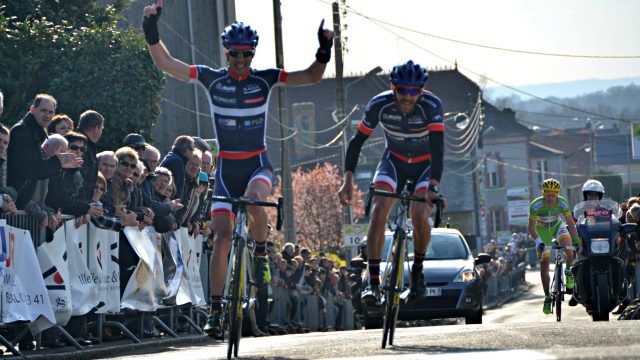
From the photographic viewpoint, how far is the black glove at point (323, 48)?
38.2ft

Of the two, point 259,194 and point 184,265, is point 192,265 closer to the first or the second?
point 184,265

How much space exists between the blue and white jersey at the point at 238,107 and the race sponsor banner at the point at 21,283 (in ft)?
8.35

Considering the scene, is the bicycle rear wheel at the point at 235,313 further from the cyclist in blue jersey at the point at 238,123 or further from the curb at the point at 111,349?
the curb at the point at 111,349

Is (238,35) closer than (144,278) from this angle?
Yes

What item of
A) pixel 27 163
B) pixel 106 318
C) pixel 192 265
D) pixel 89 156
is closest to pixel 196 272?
pixel 192 265

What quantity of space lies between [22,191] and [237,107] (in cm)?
316

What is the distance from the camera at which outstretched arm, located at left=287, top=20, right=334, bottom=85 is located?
11.6 m

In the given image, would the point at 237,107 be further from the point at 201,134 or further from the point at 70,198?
the point at 201,134

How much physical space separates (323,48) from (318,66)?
0.16m

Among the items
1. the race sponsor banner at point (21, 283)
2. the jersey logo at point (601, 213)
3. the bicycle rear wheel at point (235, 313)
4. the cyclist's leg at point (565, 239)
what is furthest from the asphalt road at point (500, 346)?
the cyclist's leg at point (565, 239)

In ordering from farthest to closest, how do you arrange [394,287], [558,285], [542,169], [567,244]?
[542,169] < [567,244] < [558,285] < [394,287]

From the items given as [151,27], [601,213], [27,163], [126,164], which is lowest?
[601,213]

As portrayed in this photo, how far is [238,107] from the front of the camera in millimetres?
11359

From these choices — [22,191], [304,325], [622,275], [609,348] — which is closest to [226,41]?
[22,191]
